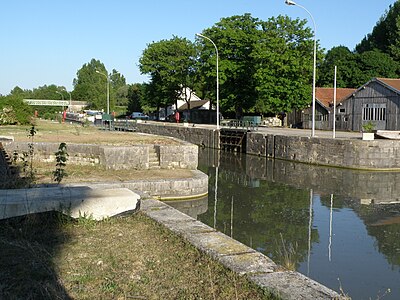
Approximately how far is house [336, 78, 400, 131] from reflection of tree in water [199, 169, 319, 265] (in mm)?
19120

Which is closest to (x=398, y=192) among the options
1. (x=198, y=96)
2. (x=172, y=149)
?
(x=172, y=149)

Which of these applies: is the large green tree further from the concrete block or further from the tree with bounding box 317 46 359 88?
the concrete block

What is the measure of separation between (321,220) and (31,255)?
28.5 ft

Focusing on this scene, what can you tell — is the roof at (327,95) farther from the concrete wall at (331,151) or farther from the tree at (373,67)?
the concrete wall at (331,151)

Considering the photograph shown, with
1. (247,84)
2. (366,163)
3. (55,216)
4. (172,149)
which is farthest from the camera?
(247,84)

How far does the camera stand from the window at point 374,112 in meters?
34.6

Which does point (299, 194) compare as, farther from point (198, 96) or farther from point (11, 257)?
point (198, 96)

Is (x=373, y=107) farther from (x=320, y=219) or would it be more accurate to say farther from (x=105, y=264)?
(x=105, y=264)

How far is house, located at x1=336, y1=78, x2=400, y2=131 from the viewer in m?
33.5

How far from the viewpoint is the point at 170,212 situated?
7.53m

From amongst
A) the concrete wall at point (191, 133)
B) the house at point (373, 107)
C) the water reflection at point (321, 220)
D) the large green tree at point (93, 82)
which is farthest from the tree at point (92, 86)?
the water reflection at point (321, 220)

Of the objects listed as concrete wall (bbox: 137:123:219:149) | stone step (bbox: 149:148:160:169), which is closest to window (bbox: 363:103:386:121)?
concrete wall (bbox: 137:123:219:149)

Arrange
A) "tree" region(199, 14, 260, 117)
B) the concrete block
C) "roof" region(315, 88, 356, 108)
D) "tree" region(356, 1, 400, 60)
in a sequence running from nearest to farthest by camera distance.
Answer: the concrete block < "roof" region(315, 88, 356, 108) < "tree" region(199, 14, 260, 117) < "tree" region(356, 1, 400, 60)

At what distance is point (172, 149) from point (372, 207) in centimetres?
689
